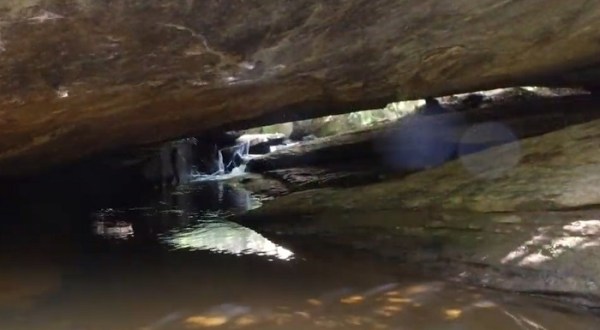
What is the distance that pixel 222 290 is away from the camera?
4930 mm

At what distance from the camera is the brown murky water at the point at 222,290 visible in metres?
4.13

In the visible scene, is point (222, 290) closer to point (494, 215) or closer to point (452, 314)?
point (452, 314)

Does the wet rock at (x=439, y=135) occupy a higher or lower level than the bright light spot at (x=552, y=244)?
higher

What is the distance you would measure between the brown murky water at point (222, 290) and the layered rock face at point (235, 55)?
137cm

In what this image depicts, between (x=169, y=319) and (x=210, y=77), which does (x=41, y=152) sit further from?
(x=169, y=319)

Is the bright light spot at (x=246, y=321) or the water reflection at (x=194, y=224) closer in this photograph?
the bright light spot at (x=246, y=321)

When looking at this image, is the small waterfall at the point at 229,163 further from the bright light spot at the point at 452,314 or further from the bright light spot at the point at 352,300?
the bright light spot at the point at 452,314

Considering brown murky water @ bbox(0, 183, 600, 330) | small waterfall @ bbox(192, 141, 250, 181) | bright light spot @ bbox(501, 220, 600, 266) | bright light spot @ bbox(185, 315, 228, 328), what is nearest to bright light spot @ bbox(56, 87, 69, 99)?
brown murky water @ bbox(0, 183, 600, 330)

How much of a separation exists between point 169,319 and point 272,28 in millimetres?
2404

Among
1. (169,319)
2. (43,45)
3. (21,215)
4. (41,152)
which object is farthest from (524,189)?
(21,215)

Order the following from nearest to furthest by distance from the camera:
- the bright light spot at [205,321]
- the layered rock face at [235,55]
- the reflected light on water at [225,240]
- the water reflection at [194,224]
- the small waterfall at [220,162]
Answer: the layered rock face at [235,55], the bright light spot at [205,321], the reflected light on water at [225,240], the water reflection at [194,224], the small waterfall at [220,162]

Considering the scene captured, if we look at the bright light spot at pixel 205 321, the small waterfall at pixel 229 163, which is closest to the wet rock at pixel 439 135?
the small waterfall at pixel 229 163

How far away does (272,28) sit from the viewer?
4270 millimetres

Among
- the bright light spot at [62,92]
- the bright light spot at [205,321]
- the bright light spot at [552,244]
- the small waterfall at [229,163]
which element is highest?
the bright light spot at [62,92]
